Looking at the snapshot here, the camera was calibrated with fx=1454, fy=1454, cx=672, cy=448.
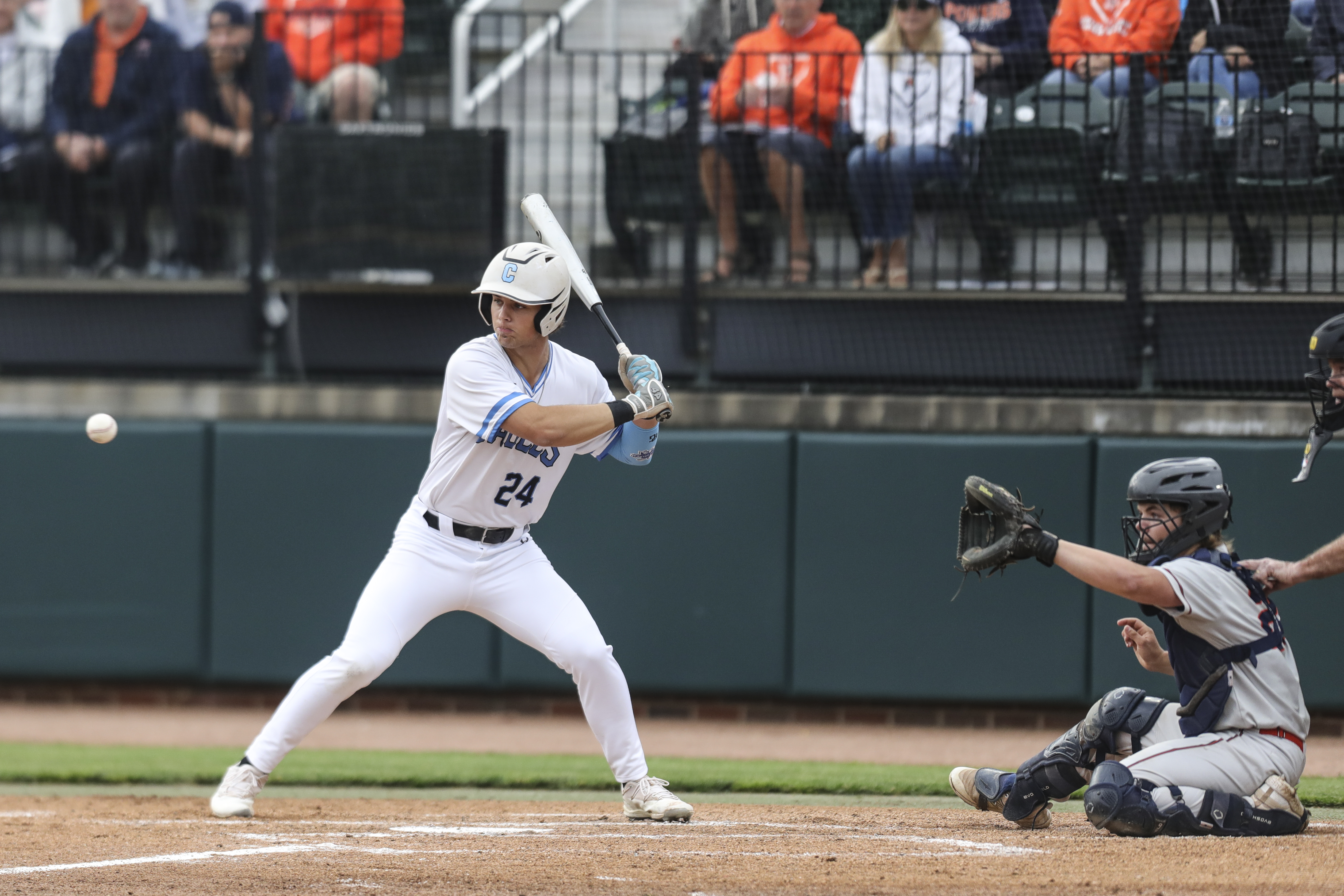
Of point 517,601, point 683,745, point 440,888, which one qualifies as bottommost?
point 683,745

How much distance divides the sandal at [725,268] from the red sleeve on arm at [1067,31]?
200 cm

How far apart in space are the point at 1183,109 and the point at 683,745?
13.4ft

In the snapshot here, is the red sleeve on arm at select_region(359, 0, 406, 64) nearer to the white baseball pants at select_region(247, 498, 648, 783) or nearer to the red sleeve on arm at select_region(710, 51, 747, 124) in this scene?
the red sleeve on arm at select_region(710, 51, 747, 124)

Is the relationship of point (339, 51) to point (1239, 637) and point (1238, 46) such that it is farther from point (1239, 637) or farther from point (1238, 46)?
point (1239, 637)

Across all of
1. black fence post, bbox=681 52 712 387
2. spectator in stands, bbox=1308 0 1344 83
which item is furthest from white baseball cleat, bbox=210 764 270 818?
spectator in stands, bbox=1308 0 1344 83

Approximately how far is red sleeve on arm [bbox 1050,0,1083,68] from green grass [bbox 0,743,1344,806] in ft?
12.7

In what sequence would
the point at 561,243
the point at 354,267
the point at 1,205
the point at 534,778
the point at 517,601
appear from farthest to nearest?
the point at 1,205 < the point at 354,267 < the point at 534,778 < the point at 561,243 < the point at 517,601

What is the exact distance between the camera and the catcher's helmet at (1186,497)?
417cm

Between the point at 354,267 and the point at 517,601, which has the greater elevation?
the point at 354,267

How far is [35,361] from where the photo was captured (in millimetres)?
8656

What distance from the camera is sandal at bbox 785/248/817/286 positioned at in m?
8.05

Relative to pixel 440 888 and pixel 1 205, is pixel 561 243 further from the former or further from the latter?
pixel 1 205

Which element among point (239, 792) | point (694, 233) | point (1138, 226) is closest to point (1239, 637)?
point (239, 792)

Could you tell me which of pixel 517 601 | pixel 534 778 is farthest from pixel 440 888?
pixel 534 778
